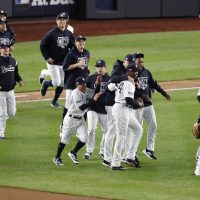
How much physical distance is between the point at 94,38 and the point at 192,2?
4.84 m

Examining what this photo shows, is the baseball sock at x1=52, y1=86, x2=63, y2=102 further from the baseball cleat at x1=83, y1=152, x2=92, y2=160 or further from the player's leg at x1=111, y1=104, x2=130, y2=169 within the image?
the player's leg at x1=111, y1=104, x2=130, y2=169

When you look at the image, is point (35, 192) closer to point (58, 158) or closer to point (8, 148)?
point (58, 158)

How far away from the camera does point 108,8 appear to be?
108 ft

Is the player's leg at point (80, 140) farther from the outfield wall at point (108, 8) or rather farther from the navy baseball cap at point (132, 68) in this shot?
the outfield wall at point (108, 8)

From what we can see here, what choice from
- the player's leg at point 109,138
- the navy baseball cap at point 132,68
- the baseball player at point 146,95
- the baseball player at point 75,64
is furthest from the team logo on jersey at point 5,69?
the navy baseball cap at point 132,68

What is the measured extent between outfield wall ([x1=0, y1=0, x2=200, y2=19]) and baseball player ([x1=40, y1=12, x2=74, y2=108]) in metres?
12.2

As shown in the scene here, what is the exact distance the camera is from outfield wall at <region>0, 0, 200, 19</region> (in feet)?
106

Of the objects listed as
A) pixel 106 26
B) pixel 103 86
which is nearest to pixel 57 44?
pixel 103 86

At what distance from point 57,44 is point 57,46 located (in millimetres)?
50

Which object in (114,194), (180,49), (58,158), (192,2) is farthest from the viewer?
(192,2)

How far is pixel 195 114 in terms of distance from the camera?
63.7 feet

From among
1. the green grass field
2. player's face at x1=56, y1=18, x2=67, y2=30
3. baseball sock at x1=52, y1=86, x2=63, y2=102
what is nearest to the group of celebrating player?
player's face at x1=56, y1=18, x2=67, y2=30

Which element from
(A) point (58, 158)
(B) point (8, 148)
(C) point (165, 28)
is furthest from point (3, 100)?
(C) point (165, 28)

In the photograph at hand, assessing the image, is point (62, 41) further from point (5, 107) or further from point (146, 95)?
point (146, 95)
